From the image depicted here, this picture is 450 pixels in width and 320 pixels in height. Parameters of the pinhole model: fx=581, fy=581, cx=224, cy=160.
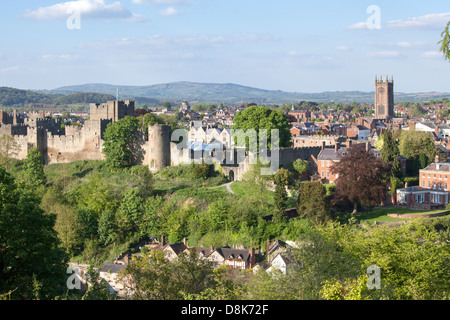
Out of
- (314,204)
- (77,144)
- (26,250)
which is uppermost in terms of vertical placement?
(77,144)

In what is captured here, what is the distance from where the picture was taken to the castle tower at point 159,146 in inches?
1428

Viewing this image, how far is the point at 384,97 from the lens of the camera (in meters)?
103

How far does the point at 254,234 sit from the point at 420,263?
12376mm

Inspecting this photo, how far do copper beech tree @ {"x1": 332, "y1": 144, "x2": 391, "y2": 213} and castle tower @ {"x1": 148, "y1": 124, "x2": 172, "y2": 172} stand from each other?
1083 cm

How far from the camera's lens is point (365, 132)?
68.8 meters

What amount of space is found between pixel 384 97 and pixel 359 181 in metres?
76.5

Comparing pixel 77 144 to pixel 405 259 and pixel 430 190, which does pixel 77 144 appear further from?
pixel 405 259

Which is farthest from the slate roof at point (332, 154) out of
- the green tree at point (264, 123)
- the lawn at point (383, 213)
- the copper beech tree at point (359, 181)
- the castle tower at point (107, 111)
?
the castle tower at point (107, 111)

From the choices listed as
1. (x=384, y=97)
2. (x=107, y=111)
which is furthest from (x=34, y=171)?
(x=384, y=97)

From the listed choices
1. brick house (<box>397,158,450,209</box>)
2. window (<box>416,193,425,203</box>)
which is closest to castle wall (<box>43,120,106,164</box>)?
brick house (<box>397,158,450,209</box>)

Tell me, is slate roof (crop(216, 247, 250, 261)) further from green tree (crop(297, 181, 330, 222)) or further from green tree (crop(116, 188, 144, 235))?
green tree (crop(116, 188, 144, 235))

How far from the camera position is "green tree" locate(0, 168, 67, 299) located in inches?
603

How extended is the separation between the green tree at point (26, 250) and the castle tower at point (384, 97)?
9124 cm
